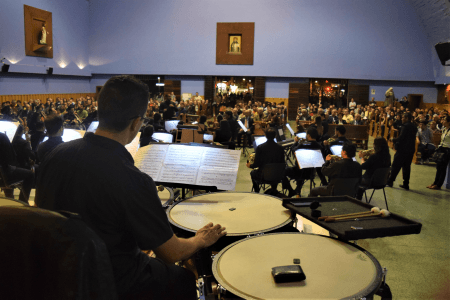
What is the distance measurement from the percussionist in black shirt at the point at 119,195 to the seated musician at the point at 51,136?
2731 mm

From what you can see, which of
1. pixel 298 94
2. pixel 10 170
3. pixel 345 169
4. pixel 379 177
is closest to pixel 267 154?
pixel 345 169

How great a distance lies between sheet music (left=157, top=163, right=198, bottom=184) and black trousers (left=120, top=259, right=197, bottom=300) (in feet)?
3.11

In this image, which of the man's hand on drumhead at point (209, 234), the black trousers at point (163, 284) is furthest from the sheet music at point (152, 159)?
the black trousers at point (163, 284)

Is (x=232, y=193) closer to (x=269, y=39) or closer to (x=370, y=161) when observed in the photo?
(x=370, y=161)

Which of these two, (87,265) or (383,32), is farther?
(383,32)

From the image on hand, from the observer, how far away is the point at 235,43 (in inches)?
800

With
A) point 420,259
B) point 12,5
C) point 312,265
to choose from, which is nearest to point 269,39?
point 12,5

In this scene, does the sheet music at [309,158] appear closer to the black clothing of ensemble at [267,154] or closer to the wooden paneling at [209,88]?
the black clothing of ensemble at [267,154]

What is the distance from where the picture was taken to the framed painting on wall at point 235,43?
20.1 meters

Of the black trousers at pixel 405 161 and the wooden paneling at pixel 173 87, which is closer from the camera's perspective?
the black trousers at pixel 405 161

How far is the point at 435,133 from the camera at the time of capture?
9766mm

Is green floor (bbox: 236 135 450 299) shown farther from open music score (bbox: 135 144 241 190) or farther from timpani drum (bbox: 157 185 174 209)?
timpani drum (bbox: 157 185 174 209)

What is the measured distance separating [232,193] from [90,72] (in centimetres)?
2159

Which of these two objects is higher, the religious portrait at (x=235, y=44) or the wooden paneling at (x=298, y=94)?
the religious portrait at (x=235, y=44)
